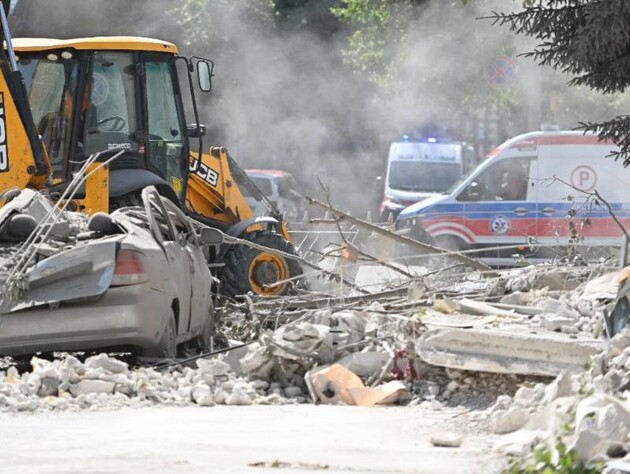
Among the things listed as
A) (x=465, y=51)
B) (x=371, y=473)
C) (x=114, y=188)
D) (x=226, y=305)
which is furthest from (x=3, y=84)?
(x=465, y=51)

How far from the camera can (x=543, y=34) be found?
11062 millimetres

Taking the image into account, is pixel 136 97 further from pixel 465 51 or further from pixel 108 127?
pixel 465 51

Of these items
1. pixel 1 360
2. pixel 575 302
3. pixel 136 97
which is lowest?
pixel 1 360

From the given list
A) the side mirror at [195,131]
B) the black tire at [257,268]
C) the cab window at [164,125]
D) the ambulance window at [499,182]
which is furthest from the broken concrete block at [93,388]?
the ambulance window at [499,182]

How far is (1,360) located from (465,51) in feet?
78.8

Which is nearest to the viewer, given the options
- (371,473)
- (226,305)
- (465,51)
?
(371,473)

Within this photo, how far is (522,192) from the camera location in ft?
76.4

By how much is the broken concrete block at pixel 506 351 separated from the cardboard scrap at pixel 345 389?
13.3 inches

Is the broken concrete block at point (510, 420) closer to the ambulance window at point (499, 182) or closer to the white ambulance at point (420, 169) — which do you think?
the ambulance window at point (499, 182)

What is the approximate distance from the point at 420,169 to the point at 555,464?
27.3 meters

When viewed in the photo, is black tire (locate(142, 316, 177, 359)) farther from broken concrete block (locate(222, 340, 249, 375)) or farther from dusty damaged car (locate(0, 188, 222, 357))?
broken concrete block (locate(222, 340, 249, 375))

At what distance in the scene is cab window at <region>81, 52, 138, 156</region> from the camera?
49.8ft

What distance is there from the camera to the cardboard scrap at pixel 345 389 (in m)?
9.45

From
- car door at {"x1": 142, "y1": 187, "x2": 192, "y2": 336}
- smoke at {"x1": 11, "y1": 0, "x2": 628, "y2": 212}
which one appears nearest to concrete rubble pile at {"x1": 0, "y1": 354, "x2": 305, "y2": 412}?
car door at {"x1": 142, "y1": 187, "x2": 192, "y2": 336}
